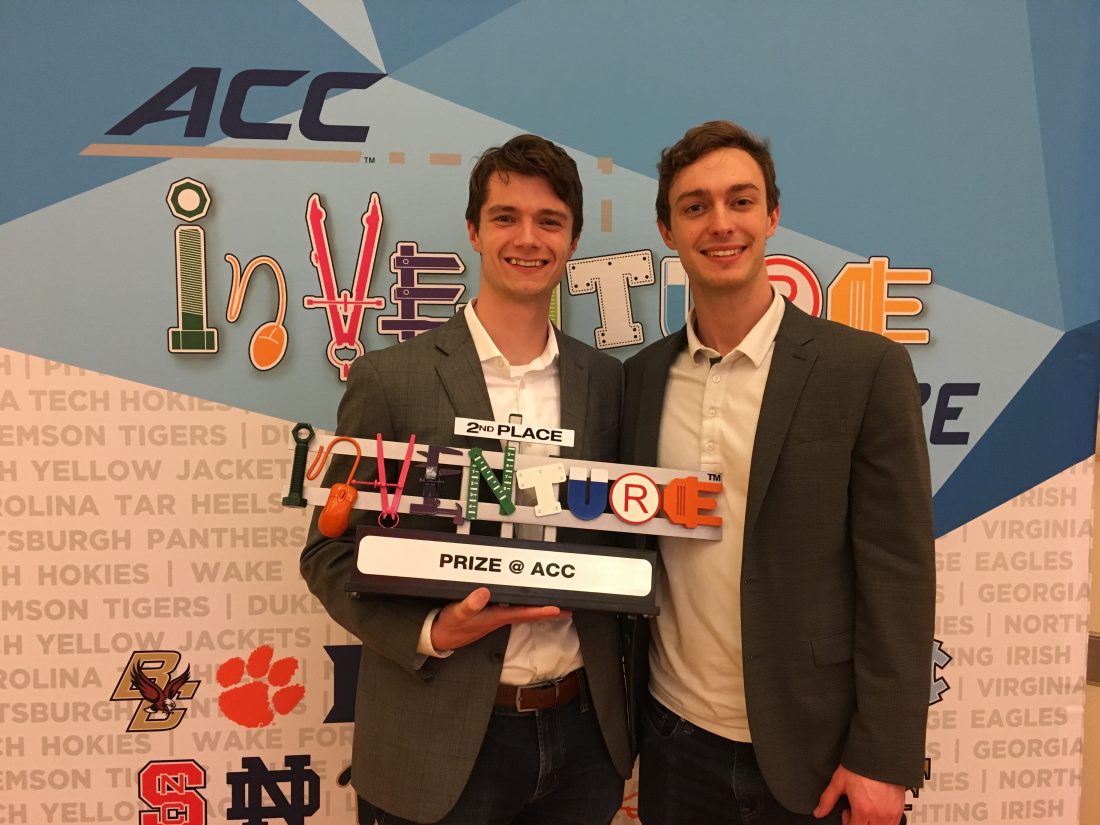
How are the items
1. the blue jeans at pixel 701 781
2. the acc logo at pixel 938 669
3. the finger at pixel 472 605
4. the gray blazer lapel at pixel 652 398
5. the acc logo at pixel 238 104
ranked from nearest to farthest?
the finger at pixel 472 605, the blue jeans at pixel 701 781, the gray blazer lapel at pixel 652 398, the acc logo at pixel 238 104, the acc logo at pixel 938 669

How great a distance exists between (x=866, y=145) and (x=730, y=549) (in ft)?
4.54

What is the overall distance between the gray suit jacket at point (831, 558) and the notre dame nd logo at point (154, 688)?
5.37ft

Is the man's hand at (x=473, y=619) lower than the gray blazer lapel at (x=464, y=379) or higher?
lower

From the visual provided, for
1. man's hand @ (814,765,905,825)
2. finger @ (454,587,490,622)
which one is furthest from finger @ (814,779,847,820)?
finger @ (454,587,490,622)

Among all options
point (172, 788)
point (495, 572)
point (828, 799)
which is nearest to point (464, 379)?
point (495, 572)

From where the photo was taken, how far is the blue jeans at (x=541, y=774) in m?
1.37

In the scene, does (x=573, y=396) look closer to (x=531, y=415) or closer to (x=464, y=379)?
(x=531, y=415)

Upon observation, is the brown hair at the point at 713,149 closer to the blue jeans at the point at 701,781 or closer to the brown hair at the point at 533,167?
the brown hair at the point at 533,167

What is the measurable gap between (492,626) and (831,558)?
2.19 feet

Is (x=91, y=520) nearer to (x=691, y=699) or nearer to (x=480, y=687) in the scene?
(x=480, y=687)

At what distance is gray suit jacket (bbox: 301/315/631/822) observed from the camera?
133 centimetres

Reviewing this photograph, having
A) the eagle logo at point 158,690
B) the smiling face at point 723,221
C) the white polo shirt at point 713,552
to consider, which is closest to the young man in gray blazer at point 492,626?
the white polo shirt at point 713,552

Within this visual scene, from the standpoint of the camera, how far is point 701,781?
1.41 meters

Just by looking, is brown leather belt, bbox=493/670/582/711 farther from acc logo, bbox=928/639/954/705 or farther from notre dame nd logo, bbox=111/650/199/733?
acc logo, bbox=928/639/954/705
